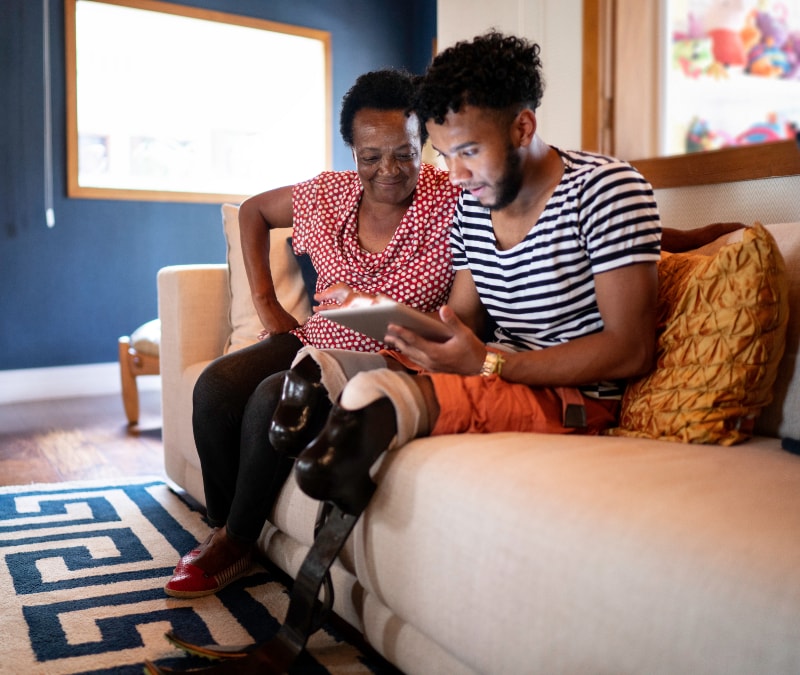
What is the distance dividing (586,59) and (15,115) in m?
2.94

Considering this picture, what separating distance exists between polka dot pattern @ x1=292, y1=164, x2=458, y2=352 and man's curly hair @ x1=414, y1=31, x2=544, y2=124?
35 cm

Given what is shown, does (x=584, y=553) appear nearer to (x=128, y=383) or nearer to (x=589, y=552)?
(x=589, y=552)

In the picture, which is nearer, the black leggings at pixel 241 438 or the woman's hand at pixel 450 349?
the woman's hand at pixel 450 349

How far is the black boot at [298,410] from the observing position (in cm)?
140

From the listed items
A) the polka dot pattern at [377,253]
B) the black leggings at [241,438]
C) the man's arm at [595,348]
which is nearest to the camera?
the man's arm at [595,348]

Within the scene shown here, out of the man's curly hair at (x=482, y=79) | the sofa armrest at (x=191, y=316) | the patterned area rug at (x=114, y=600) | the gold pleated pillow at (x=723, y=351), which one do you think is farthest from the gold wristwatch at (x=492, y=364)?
the sofa armrest at (x=191, y=316)

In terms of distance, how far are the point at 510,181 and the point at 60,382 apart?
365cm

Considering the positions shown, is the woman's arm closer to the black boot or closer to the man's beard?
the black boot

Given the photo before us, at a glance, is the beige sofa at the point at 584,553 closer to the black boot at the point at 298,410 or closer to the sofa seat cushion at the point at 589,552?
the sofa seat cushion at the point at 589,552

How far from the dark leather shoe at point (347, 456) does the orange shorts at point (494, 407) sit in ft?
0.33

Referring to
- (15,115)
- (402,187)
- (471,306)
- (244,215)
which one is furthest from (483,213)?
(15,115)

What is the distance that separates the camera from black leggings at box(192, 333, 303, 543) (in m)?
1.58

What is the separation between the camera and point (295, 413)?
1410 mm

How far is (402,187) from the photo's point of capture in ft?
5.86
